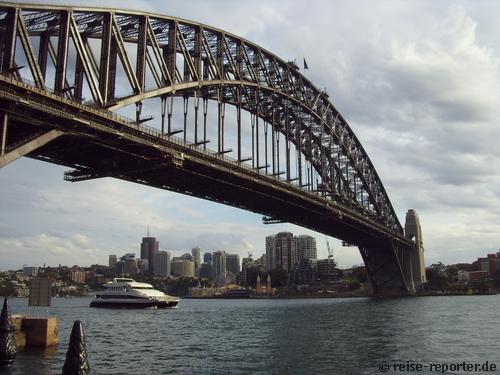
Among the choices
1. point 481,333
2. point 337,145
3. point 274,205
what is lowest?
point 481,333

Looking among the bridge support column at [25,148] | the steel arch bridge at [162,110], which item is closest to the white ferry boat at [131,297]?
the steel arch bridge at [162,110]

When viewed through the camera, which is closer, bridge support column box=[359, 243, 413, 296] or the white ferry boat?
the white ferry boat

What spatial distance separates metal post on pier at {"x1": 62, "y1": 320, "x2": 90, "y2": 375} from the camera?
1847 centimetres

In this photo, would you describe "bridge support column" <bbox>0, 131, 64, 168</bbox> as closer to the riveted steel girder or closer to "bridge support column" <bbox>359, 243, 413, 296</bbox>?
the riveted steel girder

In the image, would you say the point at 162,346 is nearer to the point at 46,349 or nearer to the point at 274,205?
the point at 46,349

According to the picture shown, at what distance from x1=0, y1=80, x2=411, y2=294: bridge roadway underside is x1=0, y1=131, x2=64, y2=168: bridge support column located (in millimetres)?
365

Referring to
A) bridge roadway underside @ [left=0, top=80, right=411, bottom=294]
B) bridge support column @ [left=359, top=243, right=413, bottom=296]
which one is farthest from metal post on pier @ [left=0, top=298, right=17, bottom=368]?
bridge support column @ [left=359, top=243, right=413, bottom=296]

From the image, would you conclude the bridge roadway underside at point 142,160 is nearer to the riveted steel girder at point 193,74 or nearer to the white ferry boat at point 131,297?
the riveted steel girder at point 193,74

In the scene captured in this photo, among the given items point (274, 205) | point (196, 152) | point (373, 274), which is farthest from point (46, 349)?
point (373, 274)

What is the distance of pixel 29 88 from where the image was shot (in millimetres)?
36906

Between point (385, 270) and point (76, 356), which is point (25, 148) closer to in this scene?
point (76, 356)

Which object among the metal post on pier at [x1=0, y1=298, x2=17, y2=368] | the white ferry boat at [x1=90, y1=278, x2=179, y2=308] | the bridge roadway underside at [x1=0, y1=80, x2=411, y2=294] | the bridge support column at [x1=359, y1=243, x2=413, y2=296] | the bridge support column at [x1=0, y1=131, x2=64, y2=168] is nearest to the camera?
the metal post on pier at [x1=0, y1=298, x2=17, y2=368]

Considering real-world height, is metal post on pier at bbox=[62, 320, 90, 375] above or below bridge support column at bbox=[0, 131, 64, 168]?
below

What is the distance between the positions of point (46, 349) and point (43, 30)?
2448 cm
